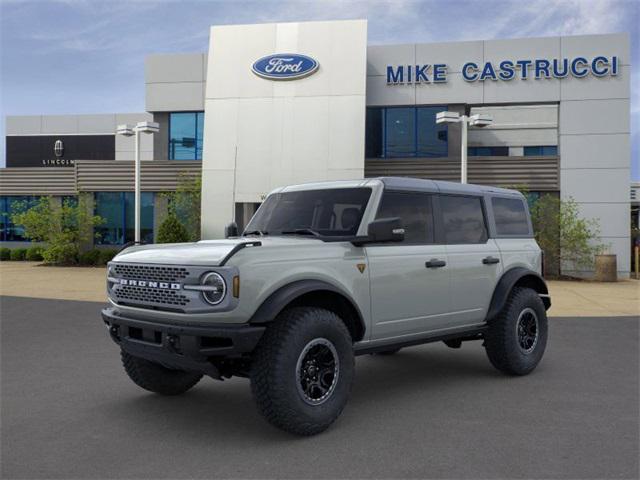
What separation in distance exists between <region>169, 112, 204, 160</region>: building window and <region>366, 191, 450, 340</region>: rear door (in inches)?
844

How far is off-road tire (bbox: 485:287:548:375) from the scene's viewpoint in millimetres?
6242

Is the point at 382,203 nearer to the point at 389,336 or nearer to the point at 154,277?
the point at 389,336

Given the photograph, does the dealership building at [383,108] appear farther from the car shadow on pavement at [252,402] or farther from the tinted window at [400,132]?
the car shadow on pavement at [252,402]

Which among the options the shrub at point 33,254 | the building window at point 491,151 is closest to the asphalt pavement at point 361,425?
the shrub at point 33,254

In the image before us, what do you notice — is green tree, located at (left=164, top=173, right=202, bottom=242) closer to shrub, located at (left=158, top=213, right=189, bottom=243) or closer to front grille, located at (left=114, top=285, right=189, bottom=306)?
shrub, located at (left=158, top=213, right=189, bottom=243)

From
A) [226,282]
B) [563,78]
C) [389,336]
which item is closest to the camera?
[226,282]

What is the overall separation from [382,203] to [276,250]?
1.37 meters

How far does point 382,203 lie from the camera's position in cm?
539

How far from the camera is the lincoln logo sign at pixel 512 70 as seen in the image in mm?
21469

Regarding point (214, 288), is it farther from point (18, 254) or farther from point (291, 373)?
point (18, 254)

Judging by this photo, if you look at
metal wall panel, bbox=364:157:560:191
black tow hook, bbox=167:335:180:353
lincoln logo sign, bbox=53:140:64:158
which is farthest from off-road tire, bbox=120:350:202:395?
lincoln logo sign, bbox=53:140:64:158

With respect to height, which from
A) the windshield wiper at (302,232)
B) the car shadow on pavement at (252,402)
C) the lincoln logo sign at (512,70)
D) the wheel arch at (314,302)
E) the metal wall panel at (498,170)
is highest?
→ the lincoln logo sign at (512,70)

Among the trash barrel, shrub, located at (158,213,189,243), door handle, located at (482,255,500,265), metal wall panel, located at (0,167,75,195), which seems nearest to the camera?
door handle, located at (482,255,500,265)

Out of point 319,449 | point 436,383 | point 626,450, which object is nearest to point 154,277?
point 319,449
